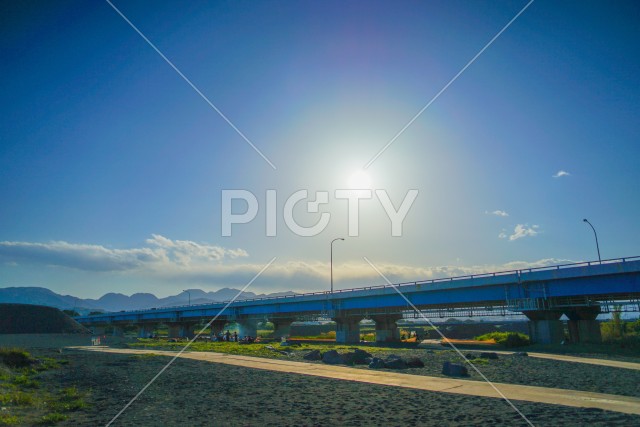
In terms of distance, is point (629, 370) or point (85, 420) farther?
point (629, 370)

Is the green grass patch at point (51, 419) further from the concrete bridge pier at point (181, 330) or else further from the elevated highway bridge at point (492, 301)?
the concrete bridge pier at point (181, 330)

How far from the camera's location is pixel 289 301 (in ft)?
290

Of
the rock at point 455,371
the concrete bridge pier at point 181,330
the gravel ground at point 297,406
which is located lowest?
the concrete bridge pier at point 181,330

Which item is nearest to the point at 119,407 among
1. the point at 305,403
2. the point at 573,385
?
the point at 305,403

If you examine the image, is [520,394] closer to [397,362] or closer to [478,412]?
[478,412]

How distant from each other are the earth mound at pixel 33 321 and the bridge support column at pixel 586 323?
100 m

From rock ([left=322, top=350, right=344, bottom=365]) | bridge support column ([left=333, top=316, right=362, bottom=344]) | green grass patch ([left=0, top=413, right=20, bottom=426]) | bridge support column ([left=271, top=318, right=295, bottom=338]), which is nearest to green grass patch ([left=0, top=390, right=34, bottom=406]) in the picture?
green grass patch ([left=0, top=413, right=20, bottom=426])

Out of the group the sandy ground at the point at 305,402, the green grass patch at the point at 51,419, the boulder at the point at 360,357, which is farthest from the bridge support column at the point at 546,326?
the green grass patch at the point at 51,419

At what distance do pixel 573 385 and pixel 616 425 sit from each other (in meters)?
8.61

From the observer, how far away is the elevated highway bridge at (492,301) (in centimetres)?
4416

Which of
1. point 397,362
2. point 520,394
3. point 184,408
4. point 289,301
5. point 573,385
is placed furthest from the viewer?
point 289,301

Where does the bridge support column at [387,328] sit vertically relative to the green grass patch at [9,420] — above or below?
below

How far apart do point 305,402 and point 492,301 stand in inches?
1969

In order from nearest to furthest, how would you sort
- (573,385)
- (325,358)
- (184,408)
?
(184,408), (573,385), (325,358)
